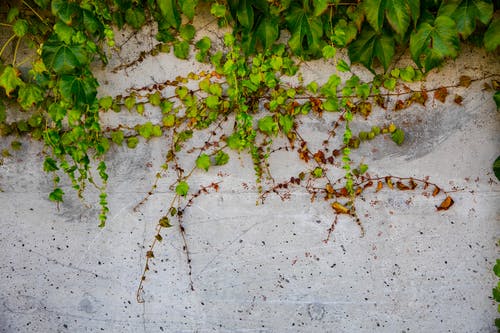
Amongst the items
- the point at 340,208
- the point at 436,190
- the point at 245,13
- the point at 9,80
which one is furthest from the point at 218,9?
the point at 436,190

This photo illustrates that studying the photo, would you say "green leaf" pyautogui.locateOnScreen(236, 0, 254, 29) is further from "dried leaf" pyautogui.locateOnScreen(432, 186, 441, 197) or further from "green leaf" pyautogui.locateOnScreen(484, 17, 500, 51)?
"dried leaf" pyautogui.locateOnScreen(432, 186, 441, 197)

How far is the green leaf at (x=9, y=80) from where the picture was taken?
221 cm

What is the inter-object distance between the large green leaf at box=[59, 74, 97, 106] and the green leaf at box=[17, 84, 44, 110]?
20 cm

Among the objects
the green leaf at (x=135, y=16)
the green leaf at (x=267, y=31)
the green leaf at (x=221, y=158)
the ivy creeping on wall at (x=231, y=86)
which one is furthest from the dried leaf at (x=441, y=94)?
the green leaf at (x=135, y=16)

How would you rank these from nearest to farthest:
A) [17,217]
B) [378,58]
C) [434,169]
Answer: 1. [378,58]
2. [434,169]
3. [17,217]

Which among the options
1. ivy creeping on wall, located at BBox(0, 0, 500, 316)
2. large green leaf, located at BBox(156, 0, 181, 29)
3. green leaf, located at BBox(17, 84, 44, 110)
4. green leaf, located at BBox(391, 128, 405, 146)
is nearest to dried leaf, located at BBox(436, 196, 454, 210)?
ivy creeping on wall, located at BBox(0, 0, 500, 316)

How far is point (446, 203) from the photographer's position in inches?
92.4

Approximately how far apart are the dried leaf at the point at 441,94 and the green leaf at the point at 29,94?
1.79 m

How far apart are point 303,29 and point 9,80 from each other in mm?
1305

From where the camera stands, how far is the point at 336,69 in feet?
7.63

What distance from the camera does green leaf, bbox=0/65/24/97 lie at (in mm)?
2211

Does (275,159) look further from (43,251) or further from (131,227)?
(43,251)

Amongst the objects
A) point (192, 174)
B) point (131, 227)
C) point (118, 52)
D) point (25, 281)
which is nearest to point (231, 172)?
point (192, 174)

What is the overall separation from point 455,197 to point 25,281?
2.14 meters
